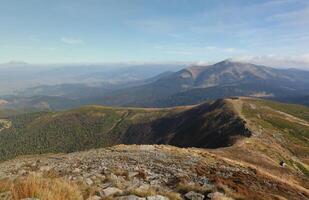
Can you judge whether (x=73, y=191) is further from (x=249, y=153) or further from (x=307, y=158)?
(x=307, y=158)

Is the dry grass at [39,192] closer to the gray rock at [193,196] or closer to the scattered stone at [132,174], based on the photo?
the gray rock at [193,196]

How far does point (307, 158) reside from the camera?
88.8 metres

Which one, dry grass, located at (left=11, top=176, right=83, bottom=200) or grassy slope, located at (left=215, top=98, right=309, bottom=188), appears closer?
dry grass, located at (left=11, top=176, right=83, bottom=200)

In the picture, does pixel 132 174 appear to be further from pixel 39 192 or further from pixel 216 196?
pixel 39 192

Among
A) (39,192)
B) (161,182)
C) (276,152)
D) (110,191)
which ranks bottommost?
(276,152)

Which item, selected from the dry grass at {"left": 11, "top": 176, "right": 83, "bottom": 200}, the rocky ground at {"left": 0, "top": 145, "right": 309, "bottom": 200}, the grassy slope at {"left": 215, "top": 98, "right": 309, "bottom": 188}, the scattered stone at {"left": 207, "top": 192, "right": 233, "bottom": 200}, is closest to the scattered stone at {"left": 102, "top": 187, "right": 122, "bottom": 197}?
the rocky ground at {"left": 0, "top": 145, "right": 309, "bottom": 200}

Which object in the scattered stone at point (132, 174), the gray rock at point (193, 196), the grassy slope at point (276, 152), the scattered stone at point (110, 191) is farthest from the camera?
the grassy slope at point (276, 152)

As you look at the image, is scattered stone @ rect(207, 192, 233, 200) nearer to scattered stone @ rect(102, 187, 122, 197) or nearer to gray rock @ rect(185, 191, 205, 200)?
gray rock @ rect(185, 191, 205, 200)

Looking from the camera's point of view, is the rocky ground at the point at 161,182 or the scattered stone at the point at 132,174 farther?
the scattered stone at the point at 132,174

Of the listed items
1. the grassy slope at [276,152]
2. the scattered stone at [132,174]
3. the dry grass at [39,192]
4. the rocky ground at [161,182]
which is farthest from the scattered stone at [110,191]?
the grassy slope at [276,152]

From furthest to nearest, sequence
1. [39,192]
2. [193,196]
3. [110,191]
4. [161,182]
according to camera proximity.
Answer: [161,182]
[193,196]
[110,191]
[39,192]

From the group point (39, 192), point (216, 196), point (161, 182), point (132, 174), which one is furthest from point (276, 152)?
point (39, 192)

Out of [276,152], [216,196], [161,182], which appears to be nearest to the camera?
[216,196]

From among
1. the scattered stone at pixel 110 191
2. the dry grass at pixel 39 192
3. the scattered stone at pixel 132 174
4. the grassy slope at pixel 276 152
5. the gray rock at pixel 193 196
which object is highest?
the dry grass at pixel 39 192
